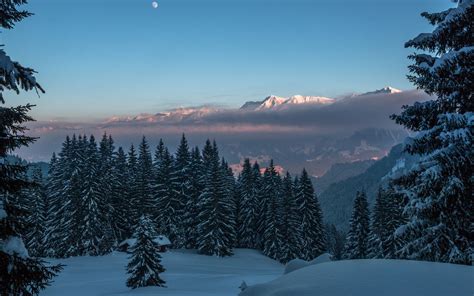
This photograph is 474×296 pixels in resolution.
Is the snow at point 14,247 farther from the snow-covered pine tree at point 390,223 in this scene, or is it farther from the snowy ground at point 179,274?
the snow-covered pine tree at point 390,223

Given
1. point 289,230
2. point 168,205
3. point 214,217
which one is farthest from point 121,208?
point 289,230

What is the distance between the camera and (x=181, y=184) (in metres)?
66.4

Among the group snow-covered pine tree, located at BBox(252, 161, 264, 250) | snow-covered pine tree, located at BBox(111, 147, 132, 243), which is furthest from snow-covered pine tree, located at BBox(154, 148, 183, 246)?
snow-covered pine tree, located at BBox(252, 161, 264, 250)

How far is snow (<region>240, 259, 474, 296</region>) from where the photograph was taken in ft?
22.5

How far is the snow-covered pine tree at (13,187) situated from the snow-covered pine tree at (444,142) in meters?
10.5

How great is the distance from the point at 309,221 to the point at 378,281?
188 ft

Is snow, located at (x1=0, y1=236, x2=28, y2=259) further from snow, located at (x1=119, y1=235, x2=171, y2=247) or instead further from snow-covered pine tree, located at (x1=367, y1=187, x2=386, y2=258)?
snow, located at (x1=119, y1=235, x2=171, y2=247)

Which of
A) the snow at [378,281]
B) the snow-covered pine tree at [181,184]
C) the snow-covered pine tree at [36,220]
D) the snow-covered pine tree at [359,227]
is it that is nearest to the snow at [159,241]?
the snow-covered pine tree at [181,184]

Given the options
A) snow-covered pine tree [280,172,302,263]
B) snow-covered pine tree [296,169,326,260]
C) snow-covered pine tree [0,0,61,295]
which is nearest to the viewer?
snow-covered pine tree [0,0,61,295]

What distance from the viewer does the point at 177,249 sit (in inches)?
2421

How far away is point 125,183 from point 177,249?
1279 centimetres

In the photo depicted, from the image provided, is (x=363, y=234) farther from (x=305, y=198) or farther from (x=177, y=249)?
(x=177, y=249)

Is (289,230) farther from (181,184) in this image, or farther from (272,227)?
(181,184)

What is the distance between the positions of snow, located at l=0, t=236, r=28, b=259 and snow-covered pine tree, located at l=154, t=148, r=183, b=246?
5296 centimetres
